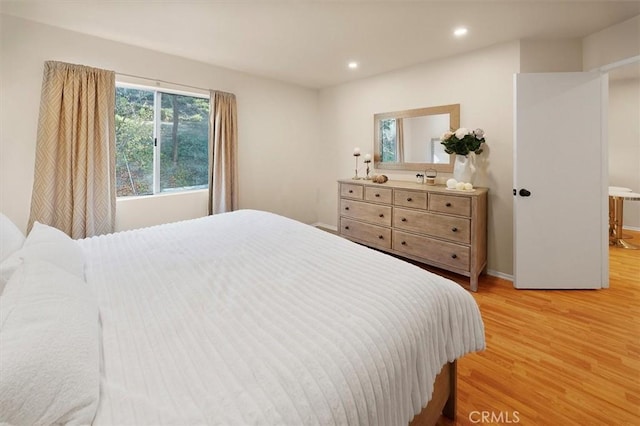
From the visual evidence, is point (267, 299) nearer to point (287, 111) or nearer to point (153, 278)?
point (153, 278)

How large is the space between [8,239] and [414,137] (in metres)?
3.82

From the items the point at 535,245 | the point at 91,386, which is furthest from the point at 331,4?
the point at 535,245

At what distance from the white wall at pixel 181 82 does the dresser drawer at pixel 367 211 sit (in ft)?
3.98

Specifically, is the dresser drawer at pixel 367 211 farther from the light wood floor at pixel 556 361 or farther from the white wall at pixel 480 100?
the light wood floor at pixel 556 361

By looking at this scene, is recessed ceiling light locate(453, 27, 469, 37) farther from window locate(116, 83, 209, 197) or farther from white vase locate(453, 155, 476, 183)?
window locate(116, 83, 209, 197)

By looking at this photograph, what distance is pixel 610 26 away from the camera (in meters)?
2.69

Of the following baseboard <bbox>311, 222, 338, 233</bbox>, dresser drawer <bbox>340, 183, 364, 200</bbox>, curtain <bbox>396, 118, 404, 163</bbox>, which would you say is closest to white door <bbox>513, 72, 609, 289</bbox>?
curtain <bbox>396, 118, 404, 163</bbox>

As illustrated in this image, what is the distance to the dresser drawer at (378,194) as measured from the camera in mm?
3506

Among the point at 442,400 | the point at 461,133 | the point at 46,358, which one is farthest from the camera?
the point at 461,133

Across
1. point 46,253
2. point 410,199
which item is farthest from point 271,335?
point 410,199

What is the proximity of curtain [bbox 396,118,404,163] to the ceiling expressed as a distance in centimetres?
80

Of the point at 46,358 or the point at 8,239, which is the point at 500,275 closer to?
the point at 46,358

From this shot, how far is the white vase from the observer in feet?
10.6

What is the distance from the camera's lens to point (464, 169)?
3232 millimetres
